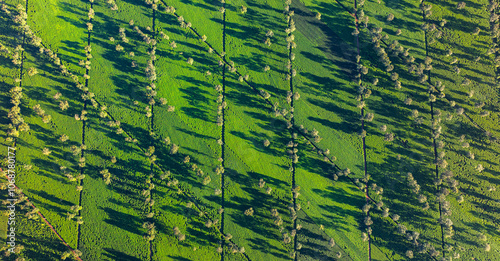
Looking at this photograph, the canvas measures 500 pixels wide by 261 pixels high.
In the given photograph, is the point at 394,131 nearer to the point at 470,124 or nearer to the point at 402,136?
the point at 402,136

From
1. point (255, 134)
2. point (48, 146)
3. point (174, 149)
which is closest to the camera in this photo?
point (174, 149)

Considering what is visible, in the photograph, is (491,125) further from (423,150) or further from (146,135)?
(146,135)

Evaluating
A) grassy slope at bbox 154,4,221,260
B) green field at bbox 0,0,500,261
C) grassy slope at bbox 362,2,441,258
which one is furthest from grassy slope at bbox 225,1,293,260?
grassy slope at bbox 362,2,441,258

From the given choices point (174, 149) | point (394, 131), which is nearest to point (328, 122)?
point (394, 131)

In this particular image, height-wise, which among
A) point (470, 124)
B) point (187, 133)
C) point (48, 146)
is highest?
point (470, 124)

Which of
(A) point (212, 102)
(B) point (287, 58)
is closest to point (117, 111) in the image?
(A) point (212, 102)

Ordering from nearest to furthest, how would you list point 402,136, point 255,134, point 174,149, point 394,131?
point 174,149, point 255,134, point 402,136, point 394,131

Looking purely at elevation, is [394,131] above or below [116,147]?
above

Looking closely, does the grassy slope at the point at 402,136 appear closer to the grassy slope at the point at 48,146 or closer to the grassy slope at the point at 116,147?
the grassy slope at the point at 116,147
